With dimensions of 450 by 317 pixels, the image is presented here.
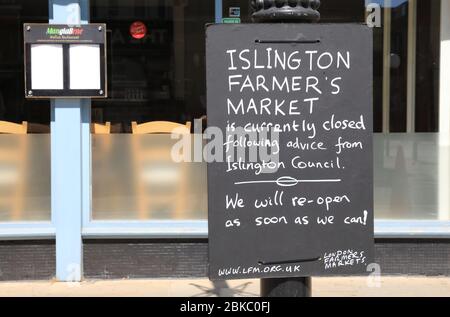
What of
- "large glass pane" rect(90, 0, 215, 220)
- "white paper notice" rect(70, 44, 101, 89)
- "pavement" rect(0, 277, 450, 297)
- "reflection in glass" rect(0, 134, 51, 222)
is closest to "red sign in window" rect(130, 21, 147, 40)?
"large glass pane" rect(90, 0, 215, 220)

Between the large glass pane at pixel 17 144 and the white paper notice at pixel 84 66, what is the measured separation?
528 mm

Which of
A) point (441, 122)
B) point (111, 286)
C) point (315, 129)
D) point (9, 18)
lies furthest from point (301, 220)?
point (9, 18)

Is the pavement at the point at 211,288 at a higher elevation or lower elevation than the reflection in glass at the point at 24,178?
lower

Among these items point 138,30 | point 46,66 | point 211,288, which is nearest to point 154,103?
point 138,30

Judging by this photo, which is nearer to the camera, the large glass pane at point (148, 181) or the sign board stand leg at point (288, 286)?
the sign board stand leg at point (288, 286)

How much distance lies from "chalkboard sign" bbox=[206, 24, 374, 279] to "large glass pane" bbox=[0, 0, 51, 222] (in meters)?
3.23

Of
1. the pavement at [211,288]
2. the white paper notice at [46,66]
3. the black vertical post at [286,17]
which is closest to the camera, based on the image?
the black vertical post at [286,17]

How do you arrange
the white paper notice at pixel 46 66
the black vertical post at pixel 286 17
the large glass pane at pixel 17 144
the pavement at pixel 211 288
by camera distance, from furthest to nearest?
the large glass pane at pixel 17 144, the white paper notice at pixel 46 66, the pavement at pixel 211 288, the black vertical post at pixel 286 17

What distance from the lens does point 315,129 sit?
306 cm

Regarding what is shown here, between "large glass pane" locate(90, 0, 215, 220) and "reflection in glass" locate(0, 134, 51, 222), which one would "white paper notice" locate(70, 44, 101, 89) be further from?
"reflection in glass" locate(0, 134, 51, 222)

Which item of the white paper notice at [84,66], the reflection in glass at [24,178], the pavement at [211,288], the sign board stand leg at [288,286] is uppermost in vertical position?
the white paper notice at [84,66]

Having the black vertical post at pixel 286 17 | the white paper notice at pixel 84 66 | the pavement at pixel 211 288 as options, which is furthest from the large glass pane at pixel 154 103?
the black vertical post at pixel 286 17

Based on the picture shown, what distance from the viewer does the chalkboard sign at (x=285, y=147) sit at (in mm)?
3023

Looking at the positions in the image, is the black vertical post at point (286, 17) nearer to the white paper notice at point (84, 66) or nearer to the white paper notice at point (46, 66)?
the white paper notice at point (84, 66)
